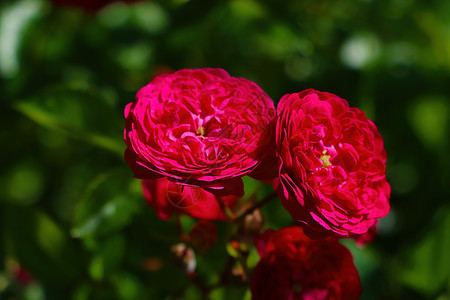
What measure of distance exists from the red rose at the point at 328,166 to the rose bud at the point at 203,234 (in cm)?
15

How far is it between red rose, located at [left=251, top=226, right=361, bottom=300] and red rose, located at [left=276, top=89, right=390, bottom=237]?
0.22 ft

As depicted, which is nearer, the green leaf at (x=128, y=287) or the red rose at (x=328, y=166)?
the red rose at (x=328, y=166)

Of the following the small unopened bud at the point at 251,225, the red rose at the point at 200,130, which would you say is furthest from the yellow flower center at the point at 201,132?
the small unopened bud at the point at 251,225

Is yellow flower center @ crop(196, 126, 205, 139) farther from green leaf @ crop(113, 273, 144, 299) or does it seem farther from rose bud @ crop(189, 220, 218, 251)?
green leaf @ crop(113, 273, 144, 299)

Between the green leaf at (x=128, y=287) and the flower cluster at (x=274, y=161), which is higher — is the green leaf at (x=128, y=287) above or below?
below

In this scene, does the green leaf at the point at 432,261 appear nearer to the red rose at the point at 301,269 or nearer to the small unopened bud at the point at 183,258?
the red rose at the point at 301,269

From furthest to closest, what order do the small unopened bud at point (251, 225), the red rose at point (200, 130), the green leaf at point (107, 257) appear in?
the green leaf at point (107, 257) < the small unopened bud at point (251, 225) < the red rose at point (200, 130)

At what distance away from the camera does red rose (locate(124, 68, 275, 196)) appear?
456mm

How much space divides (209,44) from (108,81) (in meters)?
0.25

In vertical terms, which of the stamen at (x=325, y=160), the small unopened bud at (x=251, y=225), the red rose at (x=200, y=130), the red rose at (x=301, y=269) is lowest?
the red rose at (x=301, y=269)

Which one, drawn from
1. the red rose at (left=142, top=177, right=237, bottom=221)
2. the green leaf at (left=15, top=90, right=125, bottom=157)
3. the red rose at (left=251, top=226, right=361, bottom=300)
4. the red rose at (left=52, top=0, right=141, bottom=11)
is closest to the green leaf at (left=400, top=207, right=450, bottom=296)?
the red rose at (left=251, top=226, right=361, bottom=300)

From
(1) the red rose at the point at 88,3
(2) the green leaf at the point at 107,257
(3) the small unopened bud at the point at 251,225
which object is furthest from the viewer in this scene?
(1) the red rose at the point at 88,3

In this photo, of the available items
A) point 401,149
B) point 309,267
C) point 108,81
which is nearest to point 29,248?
point 108,81

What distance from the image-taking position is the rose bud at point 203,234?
58 cm
